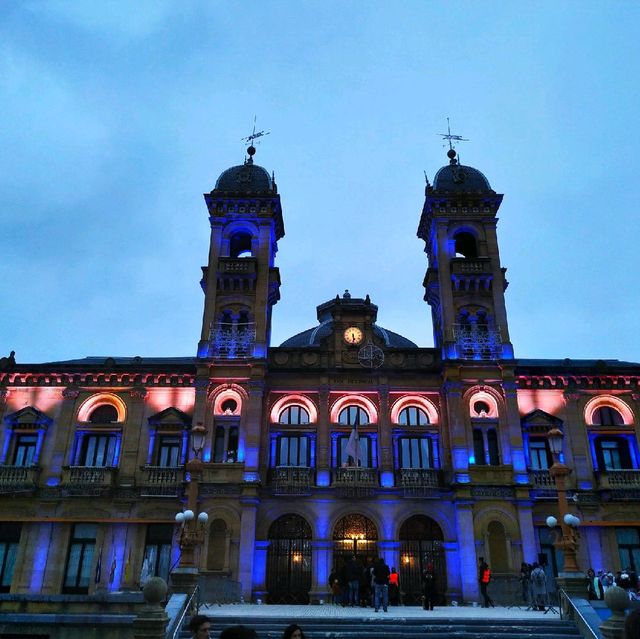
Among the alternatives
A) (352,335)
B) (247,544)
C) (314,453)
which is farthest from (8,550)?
(352,335)

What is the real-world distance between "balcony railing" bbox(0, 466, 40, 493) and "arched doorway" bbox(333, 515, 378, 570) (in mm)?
17055

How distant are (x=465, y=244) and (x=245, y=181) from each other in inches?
639

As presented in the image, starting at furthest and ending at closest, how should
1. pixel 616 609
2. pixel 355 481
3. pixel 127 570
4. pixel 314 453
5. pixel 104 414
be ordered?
1. pixel 104 414
2. pixel 314 453
3. pixel 355 481
4. pixel 127 570
5. pixel 616 609

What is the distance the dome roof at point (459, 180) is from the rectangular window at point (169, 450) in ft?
79.7

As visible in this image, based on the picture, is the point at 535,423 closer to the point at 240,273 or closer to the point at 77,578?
the point at 240,273

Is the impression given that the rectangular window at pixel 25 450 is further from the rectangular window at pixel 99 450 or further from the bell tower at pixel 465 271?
the bell tower at pixel 465 271

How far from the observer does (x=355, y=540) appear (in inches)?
1253

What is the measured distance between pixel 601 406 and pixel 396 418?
12.4m

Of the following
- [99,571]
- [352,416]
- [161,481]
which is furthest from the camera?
[352,416]

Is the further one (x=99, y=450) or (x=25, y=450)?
(x=25, y=450)

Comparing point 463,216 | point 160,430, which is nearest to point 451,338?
point 463,216

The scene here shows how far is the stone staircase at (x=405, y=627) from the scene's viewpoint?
750 inches

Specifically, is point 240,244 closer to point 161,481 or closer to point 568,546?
point 161,481

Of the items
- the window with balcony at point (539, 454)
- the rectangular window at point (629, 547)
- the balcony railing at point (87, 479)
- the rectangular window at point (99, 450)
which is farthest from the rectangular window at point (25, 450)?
the rectangular window at point (629, 547)
